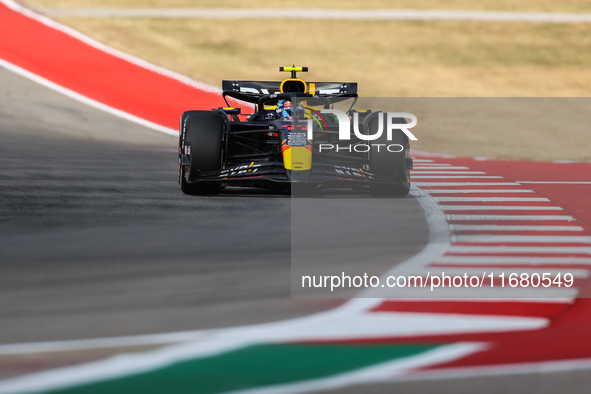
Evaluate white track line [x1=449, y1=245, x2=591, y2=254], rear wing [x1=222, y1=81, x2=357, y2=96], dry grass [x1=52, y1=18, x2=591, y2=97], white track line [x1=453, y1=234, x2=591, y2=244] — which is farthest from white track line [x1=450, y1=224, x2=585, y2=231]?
dry grass [x1=52, y1=18, x2=591, y2=97]

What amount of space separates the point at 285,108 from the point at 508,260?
4.36 metres

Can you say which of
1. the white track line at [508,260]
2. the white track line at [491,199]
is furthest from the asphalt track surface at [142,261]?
the white track line at [491,199]

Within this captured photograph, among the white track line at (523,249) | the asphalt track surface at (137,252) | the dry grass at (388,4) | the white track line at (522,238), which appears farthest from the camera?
the dry grass at (388,4)

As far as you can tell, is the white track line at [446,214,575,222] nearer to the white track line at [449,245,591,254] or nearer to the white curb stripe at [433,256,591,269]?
the white track line at [449,245,591,254]

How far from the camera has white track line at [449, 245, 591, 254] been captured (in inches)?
238

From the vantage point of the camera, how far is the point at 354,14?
3125cm

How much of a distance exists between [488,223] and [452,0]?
28066 millimetres

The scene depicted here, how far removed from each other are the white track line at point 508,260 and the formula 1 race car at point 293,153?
3.00 metres

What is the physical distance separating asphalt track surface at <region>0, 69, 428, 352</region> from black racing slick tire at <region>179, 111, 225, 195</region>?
0.77 feet

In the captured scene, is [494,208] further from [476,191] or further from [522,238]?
[522,238]

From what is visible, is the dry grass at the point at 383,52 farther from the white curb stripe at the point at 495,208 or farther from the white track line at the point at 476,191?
the white curb stripe at the point at 495,208

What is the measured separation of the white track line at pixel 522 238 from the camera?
654 cm

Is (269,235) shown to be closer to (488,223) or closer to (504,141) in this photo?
(488,223)

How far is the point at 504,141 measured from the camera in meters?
18.0
